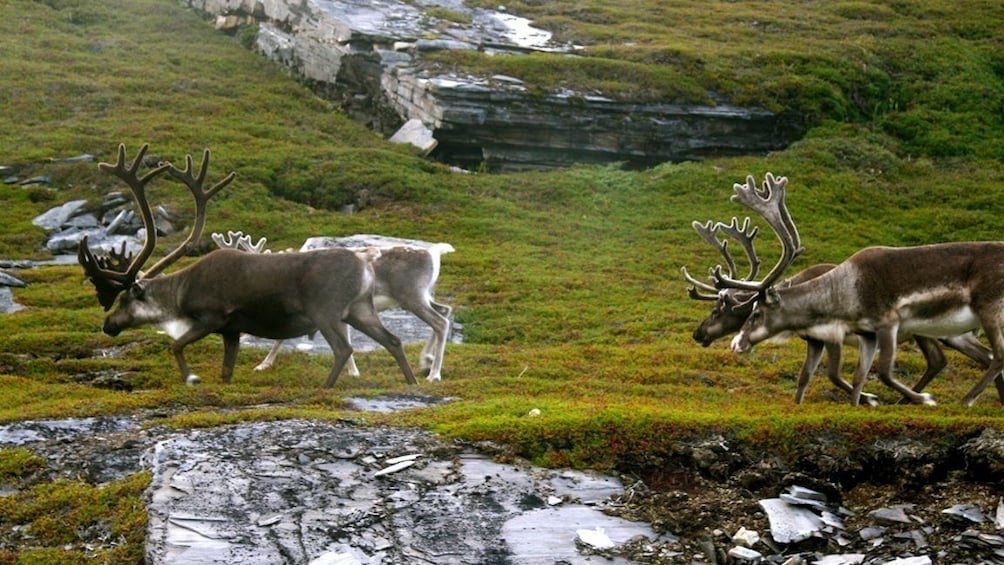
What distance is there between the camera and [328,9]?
43.2 meters

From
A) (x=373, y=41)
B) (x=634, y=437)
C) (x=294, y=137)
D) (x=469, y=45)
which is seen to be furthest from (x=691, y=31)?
(x=634, y=437)

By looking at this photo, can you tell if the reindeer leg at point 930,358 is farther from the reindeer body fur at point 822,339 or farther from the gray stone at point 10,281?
the gray stone at point 10,281

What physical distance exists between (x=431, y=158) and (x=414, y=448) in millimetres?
25339

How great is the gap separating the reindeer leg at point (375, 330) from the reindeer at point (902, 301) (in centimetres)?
471

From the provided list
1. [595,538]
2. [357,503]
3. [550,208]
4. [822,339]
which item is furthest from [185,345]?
[550,208]

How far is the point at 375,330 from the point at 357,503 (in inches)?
219

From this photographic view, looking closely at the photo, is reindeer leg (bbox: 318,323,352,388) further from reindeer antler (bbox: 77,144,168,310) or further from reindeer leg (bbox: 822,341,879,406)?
reindeer leg (bbox: 822,341,879,406)

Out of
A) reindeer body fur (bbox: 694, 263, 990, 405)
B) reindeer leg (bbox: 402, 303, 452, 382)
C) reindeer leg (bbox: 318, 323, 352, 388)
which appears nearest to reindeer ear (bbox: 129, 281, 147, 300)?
reindeer leg (bbox: 318, 323, 352, 388)

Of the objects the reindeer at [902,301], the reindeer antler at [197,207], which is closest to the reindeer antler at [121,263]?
the reindeer antler at [197,207]

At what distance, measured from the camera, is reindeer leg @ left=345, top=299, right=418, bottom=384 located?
15.8 metres

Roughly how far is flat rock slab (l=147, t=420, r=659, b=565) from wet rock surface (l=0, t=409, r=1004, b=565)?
0.02 m

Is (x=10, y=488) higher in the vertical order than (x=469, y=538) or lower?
lower

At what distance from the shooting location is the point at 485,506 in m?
10.6

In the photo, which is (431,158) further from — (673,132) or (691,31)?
(691,31)
